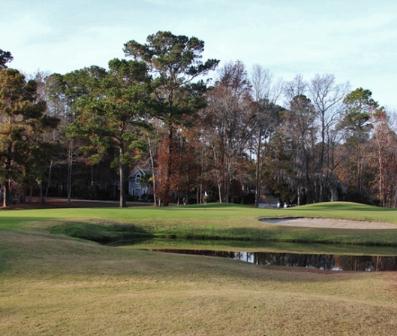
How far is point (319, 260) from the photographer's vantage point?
2514 centimetres

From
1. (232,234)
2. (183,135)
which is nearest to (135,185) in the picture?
(183,135)

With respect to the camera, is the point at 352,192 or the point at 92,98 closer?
the point at 92,98

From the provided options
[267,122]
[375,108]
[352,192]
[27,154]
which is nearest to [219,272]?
[27,154]

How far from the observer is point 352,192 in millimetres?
83688

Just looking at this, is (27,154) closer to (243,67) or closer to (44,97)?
(44,97)

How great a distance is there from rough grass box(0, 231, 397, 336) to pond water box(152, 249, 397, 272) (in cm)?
546

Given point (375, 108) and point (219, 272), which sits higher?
point (375, 108)

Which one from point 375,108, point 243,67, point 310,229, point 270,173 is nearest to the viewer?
point 310,229

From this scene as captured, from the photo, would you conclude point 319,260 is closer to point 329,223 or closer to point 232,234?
point 232,234

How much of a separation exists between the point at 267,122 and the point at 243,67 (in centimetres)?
1031

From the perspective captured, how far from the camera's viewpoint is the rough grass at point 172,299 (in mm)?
8078

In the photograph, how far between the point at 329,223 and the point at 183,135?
38.6m

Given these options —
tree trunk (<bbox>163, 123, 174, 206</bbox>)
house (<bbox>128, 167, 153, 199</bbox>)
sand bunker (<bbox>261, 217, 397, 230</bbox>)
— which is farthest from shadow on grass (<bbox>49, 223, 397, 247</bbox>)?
house (<bbox>128, 167, 153, 199</bbox>)

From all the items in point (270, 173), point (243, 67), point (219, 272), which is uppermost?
point (243, 67)
